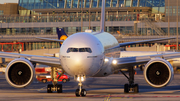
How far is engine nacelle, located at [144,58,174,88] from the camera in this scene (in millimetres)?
24261

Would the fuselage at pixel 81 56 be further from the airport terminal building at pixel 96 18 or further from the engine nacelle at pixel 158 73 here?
the airport terminal building at pixel 96 18

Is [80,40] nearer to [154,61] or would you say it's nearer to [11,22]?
[154,61]

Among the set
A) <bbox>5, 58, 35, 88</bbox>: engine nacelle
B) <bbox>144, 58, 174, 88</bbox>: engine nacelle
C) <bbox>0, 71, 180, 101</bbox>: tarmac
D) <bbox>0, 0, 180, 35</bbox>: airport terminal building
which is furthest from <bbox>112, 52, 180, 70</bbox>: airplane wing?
<bbox>0, 0, 180, 35</bbox>: airport terminal building

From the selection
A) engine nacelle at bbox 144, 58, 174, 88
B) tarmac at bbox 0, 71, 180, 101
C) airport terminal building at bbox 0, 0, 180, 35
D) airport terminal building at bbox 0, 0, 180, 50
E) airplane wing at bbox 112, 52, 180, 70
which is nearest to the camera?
tarmac at bbox 0, 71, 180, 101

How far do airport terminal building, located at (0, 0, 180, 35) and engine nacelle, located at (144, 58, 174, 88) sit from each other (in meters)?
89.5

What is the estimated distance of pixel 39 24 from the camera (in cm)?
12338

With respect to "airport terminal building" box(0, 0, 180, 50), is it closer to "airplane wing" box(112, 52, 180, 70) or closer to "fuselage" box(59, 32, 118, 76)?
"airplane wing" box(112, 52, 180, 70)

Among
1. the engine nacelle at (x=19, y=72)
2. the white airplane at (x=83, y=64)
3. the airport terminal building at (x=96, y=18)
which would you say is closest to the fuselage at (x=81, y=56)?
the white airplane at (x=83, y=64)

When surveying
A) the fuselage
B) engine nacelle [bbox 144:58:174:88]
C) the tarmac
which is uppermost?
the fuselage

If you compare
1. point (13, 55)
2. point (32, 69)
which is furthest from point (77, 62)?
point (13, 55)

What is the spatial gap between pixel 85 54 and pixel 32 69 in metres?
4.80

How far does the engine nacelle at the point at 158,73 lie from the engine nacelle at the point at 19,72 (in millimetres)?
8071

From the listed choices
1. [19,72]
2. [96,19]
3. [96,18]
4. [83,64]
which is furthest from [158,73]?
Result: [96,18]

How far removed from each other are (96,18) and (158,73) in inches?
3801
